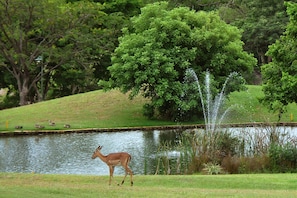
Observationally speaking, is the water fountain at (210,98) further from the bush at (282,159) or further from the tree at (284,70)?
the bush at (282,159)

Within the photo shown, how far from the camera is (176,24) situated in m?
38.3

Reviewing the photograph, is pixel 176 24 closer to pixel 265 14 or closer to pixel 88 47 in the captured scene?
pixel 88 47

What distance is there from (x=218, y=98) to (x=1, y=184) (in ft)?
86.8

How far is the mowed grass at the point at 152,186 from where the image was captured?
12.3m

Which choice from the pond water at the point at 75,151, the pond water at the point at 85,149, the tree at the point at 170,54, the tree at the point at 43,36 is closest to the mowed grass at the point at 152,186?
the pond water at the point at 85,149

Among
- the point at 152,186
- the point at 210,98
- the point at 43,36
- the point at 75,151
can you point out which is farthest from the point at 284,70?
the point at 43,36

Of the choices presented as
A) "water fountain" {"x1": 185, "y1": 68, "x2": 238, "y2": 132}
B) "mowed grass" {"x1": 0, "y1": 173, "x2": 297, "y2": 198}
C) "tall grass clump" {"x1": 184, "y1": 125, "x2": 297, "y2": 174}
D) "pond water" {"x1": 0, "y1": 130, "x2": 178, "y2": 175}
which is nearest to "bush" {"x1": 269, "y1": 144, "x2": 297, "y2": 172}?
"tall grass clump" {"x1": 184, "y1": 125, "x2": 297, "y2": 174}

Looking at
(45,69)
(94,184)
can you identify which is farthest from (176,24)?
(94,184)

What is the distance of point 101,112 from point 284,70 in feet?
62.5

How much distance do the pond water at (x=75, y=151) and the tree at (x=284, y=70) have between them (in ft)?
18.4

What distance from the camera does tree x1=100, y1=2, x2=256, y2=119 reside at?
37406 mm

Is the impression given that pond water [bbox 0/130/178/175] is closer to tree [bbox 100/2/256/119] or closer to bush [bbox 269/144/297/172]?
bush [bbox 269/144/297/172]

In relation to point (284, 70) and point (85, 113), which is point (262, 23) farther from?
point (284, 70)

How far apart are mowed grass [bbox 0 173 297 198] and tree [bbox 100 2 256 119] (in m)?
21.7
